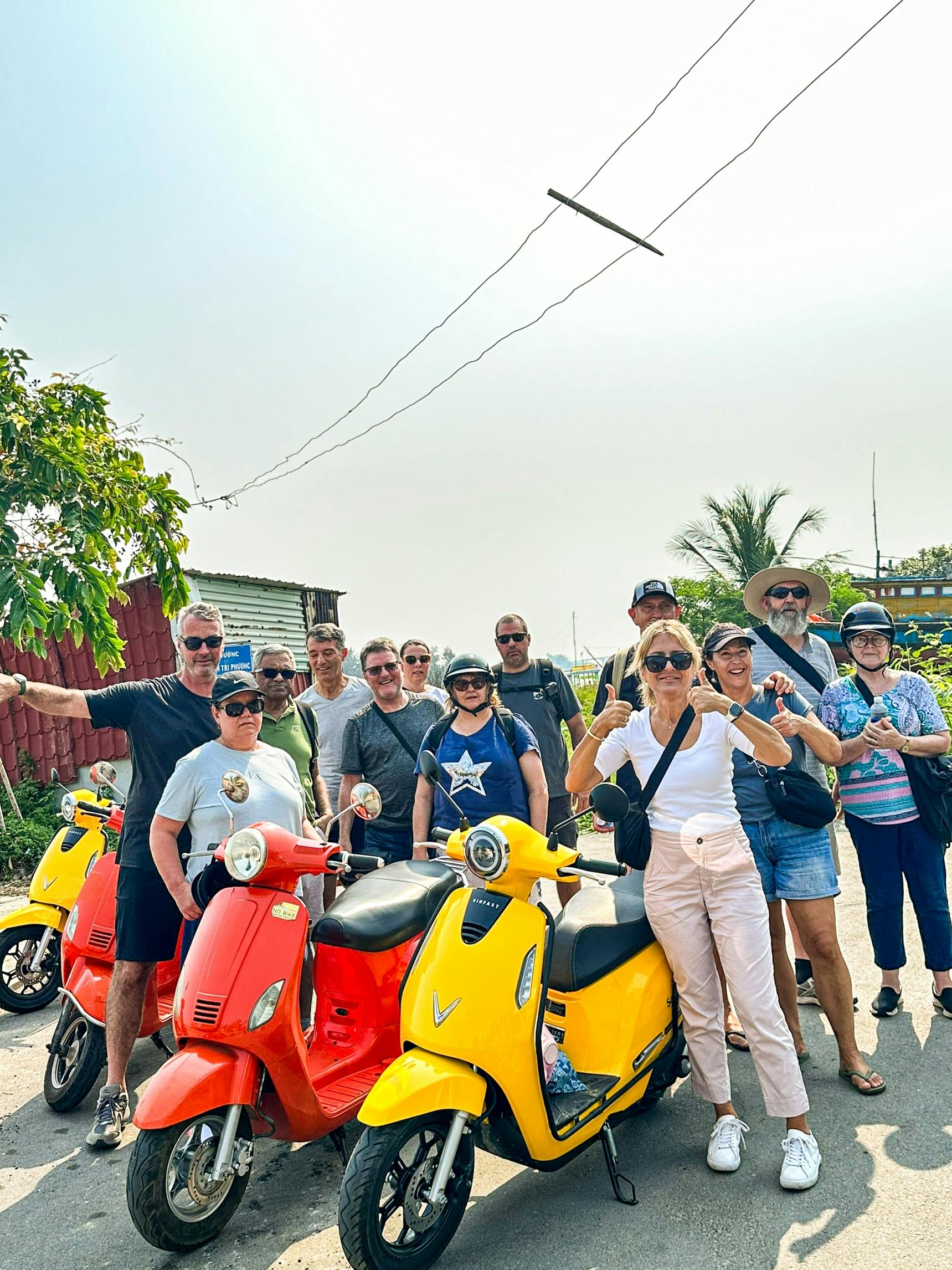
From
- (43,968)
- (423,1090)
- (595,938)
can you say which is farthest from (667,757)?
(43,968)

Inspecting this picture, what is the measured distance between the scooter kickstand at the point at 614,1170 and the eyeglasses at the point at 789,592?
241cm

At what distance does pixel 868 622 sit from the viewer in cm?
410

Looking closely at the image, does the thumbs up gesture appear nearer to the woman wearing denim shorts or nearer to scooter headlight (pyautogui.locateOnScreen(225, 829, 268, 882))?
the woman wearing denim shorts

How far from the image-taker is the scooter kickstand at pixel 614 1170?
2.84 m

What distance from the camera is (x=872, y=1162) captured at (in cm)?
297

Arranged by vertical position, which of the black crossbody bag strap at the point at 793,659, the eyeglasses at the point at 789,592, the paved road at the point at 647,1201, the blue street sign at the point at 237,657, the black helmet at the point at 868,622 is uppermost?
the blue street sign at the point at 237,657

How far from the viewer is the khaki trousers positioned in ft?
9.87

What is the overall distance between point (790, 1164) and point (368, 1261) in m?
1.36

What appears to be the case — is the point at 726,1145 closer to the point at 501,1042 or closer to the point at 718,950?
the point at 718,950

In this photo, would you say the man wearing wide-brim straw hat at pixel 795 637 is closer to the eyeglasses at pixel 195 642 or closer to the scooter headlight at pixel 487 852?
the scooter headlight at pixel 487 852

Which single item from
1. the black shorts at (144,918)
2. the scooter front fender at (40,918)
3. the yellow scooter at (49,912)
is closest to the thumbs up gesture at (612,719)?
the black shorts at (144,918)

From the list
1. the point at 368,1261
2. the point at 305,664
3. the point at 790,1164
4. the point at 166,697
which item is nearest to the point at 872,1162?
the point at 790,1164

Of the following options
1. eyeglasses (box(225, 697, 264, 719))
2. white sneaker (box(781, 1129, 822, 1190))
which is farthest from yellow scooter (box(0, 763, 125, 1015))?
white sneaker (box(781, 1129, 822, 1190))

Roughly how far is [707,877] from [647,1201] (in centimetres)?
100
